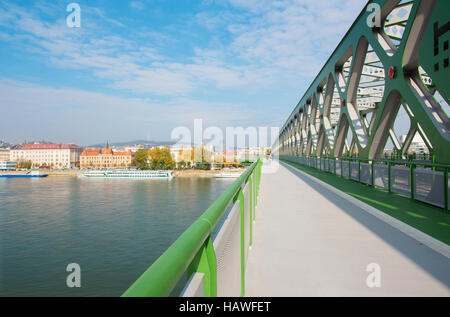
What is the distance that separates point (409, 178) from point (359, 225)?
2250 mm

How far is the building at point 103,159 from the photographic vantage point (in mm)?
138375

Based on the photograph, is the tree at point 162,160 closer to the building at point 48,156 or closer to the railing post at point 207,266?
the building at point 48,156

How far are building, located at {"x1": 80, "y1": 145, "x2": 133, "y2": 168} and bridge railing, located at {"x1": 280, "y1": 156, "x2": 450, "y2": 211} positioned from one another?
456 feet

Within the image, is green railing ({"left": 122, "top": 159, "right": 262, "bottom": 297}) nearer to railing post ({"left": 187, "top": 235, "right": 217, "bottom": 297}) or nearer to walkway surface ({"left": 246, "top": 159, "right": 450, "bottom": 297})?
railing post ({"left": 187, "top": 235, "right": 217, "bottom": 297})

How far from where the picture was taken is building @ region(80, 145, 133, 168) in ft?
454

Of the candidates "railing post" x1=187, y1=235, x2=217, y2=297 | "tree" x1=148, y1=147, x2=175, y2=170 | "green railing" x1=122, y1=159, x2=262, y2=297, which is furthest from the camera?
"tree" x1=148, y1=147, x2=175, y2=170

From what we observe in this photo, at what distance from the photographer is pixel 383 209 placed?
559 centimetres

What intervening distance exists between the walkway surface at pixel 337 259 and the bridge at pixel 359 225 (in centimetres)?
1

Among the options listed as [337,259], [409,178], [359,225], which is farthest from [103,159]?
[337,259]

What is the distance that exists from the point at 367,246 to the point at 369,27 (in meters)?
8.16

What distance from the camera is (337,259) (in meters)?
3.43

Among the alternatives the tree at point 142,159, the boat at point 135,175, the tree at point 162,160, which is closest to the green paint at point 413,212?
the boat at point 135,175

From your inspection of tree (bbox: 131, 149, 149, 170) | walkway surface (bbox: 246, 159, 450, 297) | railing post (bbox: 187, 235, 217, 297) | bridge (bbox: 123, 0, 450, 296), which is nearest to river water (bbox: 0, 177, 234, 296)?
bridge (bbox: 123, 0, 450, 296)

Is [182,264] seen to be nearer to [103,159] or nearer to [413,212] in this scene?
[413,212]
